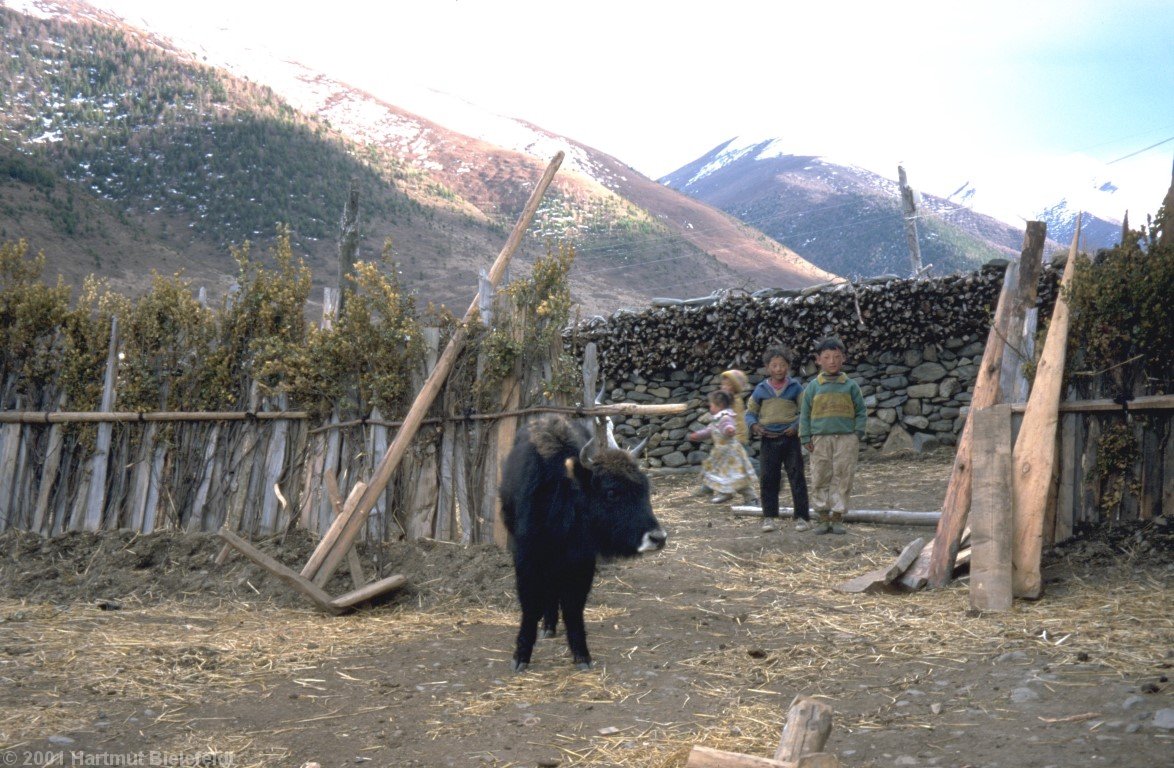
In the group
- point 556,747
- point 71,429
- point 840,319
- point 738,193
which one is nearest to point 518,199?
point 738,193

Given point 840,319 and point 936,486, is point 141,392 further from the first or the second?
point 840,319

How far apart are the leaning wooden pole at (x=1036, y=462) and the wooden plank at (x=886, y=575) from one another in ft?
2.80

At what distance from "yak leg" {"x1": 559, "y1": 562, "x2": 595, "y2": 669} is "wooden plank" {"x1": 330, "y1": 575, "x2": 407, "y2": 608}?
65.7 inches

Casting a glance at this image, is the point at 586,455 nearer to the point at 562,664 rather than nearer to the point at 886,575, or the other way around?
the point at 562,664

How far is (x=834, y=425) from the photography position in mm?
8727

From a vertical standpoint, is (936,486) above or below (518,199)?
below

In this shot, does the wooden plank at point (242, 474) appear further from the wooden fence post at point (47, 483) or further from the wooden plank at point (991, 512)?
the wooden plank at point (991, 512)

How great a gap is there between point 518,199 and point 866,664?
62.2 m

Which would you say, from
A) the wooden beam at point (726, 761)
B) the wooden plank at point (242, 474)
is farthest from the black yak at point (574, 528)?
the wooden plank at point (242, 474)

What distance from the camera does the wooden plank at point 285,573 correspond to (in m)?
6.00

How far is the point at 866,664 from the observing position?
486 centimetres

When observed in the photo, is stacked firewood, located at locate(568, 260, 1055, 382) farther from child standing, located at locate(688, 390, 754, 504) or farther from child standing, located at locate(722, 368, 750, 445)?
child standing, located at locate(688, 390, 754, 504)

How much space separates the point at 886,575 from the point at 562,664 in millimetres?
2625

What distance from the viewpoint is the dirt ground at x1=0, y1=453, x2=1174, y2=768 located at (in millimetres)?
3797
